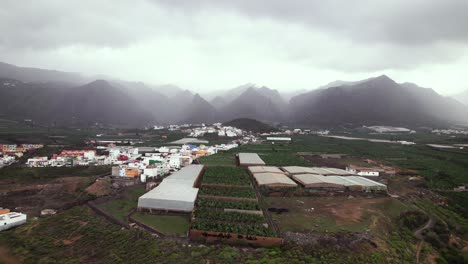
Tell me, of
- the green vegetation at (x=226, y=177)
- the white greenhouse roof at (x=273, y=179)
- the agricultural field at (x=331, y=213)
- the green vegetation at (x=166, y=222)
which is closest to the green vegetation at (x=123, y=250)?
the green vegetation at (x=166, y=222)

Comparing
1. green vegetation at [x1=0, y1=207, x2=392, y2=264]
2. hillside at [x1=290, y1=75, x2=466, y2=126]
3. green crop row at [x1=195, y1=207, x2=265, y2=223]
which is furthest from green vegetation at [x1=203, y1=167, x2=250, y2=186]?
hillside at [x1=290, y1=75, x2=466, y2=126]

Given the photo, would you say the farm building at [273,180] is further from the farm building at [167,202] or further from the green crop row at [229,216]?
the farm building at [167,202]

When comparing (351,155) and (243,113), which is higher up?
(243,113)

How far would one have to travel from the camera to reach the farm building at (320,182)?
1105 inches

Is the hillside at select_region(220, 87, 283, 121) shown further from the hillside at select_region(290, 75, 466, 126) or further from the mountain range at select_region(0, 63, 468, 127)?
the hillside at select_region(290, 75, 466, 126)

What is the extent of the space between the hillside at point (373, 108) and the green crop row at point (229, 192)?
119 m

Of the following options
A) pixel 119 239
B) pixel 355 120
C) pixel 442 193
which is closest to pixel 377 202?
pixel 442 193

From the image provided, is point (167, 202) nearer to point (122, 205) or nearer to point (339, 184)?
point (122, 205)

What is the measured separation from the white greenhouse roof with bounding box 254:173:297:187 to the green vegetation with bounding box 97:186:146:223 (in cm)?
1263

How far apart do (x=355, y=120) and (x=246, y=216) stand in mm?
130901

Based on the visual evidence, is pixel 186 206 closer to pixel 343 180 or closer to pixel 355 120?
pixel 343 180

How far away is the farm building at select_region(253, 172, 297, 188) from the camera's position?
27.9 m

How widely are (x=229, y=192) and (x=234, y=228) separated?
769 cm

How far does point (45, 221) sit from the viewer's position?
1933cm
